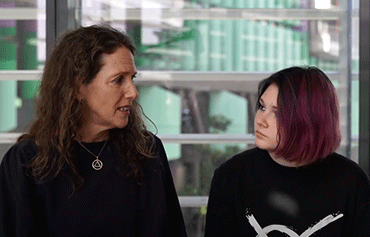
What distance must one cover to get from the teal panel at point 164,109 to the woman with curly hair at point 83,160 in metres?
0.93

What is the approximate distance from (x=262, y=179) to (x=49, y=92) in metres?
0.67

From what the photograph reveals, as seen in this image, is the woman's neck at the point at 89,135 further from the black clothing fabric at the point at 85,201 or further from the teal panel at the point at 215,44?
the teal panel at the point at 215,44

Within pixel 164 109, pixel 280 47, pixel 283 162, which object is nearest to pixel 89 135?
pixel 283 162

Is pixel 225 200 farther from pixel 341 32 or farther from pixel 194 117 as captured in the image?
pixel 341 32

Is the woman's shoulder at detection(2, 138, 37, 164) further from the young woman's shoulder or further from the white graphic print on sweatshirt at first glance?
the young woman's shoulder

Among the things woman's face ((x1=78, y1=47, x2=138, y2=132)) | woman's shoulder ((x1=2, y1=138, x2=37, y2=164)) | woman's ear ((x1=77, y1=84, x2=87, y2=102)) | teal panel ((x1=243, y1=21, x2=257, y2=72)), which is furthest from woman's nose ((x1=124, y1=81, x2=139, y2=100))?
teal panel ((x1=243, y1=21, x2=257, y2=72))

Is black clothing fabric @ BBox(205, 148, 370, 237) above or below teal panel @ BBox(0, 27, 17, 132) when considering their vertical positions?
below

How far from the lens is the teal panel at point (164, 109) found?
9.05ft

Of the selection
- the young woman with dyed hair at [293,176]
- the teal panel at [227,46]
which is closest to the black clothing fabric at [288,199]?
the young woman with dyed hair at [293,176]

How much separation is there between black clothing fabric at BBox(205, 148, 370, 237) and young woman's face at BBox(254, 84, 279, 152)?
11 cm

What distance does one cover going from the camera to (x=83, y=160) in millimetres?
1782

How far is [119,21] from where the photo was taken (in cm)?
273

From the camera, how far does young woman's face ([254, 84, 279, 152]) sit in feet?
5.85

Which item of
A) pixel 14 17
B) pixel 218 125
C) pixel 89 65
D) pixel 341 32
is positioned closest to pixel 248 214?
pixel 89 65
